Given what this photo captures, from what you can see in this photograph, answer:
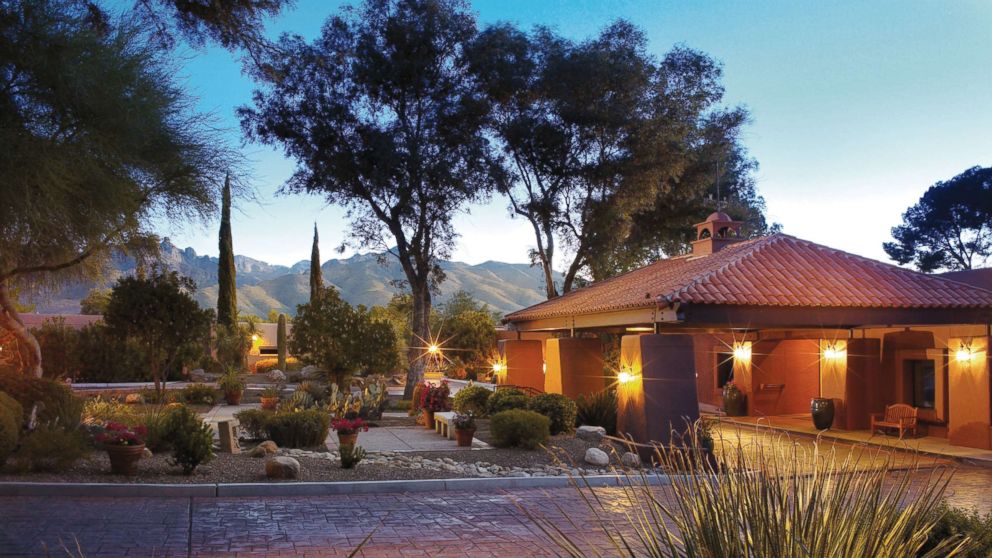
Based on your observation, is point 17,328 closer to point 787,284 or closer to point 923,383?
point 787,284

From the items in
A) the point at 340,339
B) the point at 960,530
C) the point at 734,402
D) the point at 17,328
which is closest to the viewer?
the point at 960,530

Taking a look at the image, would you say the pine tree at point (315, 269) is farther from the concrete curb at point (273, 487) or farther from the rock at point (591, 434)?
the concrete curb at point (273, 487)

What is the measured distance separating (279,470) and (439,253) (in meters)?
17.9

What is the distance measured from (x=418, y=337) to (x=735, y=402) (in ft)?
34.8

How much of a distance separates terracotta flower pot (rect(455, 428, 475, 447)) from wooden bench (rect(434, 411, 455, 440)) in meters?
1.01

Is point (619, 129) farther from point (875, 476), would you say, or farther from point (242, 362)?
point (875, 476)

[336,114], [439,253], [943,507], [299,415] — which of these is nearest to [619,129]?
[439,253]

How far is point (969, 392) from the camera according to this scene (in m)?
16.6

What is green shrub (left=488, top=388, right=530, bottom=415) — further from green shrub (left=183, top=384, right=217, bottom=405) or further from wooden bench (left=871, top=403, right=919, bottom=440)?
green shrub (left=183, top=384, right=217, bottom=405)

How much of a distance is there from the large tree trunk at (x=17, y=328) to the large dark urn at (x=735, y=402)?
1775cm

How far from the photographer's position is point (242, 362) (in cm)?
3928

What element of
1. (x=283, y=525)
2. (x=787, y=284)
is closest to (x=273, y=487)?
(x=283, y=525)

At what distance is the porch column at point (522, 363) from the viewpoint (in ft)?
81.7

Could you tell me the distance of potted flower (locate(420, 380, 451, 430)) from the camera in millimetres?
19062
